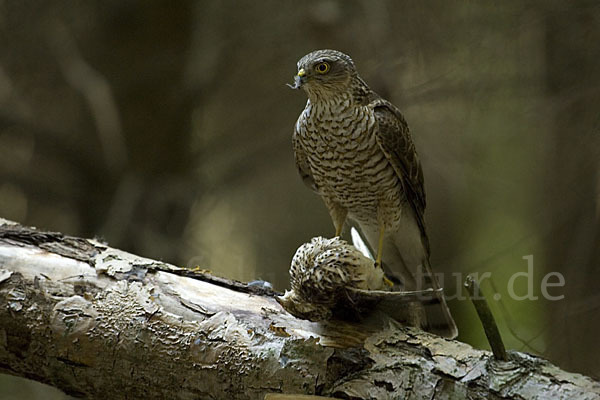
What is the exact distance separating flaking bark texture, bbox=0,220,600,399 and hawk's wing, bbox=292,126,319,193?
0.44 meters

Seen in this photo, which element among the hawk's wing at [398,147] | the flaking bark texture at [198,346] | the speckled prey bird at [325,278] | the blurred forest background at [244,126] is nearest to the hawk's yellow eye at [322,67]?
the hawk's wing at [398,147]

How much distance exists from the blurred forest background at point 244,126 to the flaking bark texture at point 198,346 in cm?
115

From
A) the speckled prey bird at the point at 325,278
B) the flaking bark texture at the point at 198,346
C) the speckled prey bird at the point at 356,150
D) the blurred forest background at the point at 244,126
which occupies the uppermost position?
the blurred forest background at the point at 244,126

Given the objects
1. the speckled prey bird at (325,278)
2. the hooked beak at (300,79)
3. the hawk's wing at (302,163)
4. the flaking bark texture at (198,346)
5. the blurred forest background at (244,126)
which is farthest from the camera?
the blurred forest background at (244,126)

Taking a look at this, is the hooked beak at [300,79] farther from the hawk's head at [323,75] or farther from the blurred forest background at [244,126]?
the blurred forest background at [244,126]

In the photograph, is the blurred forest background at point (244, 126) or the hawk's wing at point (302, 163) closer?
the hawk's wing at point (302, 163)

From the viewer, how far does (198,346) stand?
1276 millimetres

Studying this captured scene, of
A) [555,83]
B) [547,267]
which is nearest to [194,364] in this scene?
[547,267]

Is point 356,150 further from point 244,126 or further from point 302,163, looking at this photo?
point 244,126

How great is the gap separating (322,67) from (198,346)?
79cm

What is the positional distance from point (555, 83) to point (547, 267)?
680 mm

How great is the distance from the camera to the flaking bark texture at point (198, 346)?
3.64ft

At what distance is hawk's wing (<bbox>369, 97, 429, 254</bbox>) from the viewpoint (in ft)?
5.16

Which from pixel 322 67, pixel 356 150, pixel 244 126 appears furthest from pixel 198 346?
pixel 244 126
